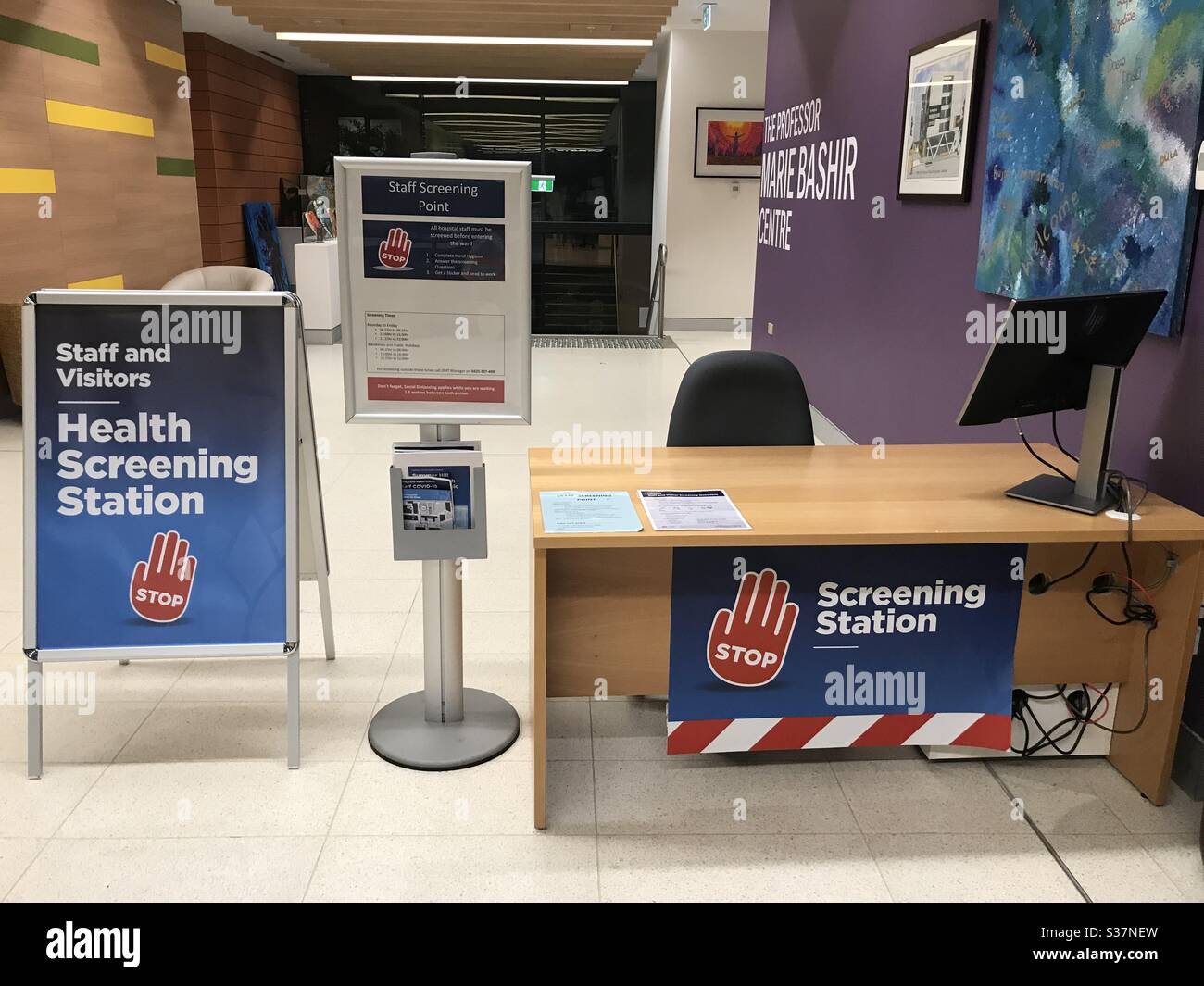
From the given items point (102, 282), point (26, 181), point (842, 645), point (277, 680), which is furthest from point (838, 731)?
point (102, 282)

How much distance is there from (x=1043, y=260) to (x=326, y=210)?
9404 millimetres

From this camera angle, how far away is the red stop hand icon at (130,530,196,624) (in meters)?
2.56

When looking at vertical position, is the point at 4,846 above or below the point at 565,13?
below

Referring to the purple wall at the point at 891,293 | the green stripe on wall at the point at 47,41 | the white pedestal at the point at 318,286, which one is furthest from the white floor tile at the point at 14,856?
the white pedestal at the point at 318,286

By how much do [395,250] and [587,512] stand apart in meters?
0.77

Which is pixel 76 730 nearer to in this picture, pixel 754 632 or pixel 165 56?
pixel 754 632

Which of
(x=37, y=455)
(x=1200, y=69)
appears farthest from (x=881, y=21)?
(x=37, y=455)

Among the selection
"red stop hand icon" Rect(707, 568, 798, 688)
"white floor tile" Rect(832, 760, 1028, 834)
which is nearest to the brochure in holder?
"red stop hand icon" Rect(707, 568, 798, 688)

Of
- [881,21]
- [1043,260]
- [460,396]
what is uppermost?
[881,21]

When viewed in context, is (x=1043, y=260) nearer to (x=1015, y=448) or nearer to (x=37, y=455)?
(x=1015, y=448)

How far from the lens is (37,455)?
2.51m

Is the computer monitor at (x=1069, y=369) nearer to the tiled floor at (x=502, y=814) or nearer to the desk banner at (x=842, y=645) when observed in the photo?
the desk banner at (x=842, y=645)

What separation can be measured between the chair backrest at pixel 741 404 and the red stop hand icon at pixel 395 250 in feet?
3.22
